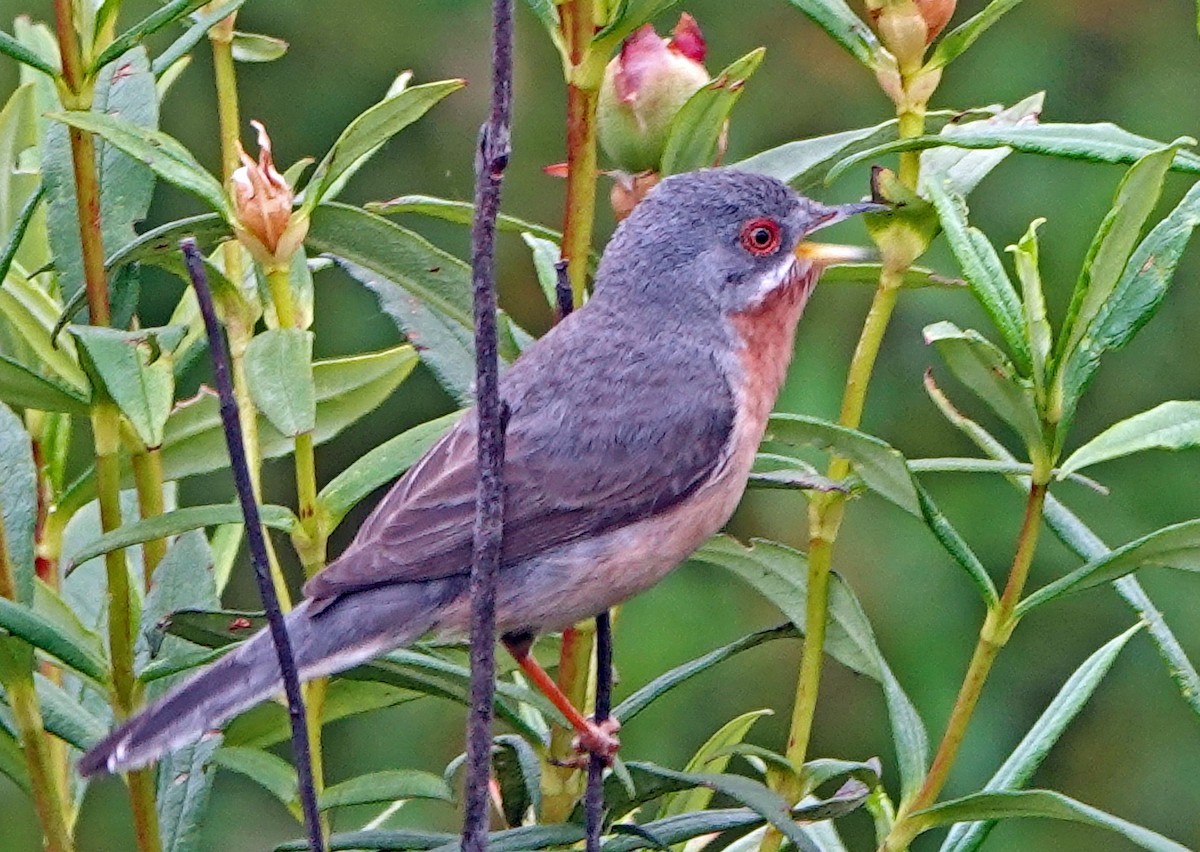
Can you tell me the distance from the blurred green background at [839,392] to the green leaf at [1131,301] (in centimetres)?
274

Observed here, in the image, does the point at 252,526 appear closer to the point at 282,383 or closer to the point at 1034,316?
the point at 282,383

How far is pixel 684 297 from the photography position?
11.7 ft

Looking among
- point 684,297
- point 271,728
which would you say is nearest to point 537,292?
point 684,297

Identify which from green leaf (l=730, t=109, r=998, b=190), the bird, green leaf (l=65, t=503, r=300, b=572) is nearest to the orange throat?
the bird

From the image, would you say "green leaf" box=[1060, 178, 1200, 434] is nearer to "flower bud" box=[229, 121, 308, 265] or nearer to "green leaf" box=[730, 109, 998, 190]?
"green leaf" box=[730, 109, 998, 190]

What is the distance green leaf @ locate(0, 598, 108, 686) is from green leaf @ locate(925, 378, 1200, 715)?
3.95 ft

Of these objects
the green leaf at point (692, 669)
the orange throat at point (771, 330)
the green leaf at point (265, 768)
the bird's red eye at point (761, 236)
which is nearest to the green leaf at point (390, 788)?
the green leaf at point (265, 768)

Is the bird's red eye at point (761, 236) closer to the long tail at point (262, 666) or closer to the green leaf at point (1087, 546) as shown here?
the green leaf at point (1087, 546)

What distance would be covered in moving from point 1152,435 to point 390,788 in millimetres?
1116

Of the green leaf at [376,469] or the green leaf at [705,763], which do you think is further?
the green leaf at [705,763]

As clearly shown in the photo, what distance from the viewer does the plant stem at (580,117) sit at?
263cm

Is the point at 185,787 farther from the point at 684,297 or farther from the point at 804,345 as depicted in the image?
the point at 804,345

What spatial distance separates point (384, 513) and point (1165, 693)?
332 cm

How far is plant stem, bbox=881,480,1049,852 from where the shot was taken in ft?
8.06
